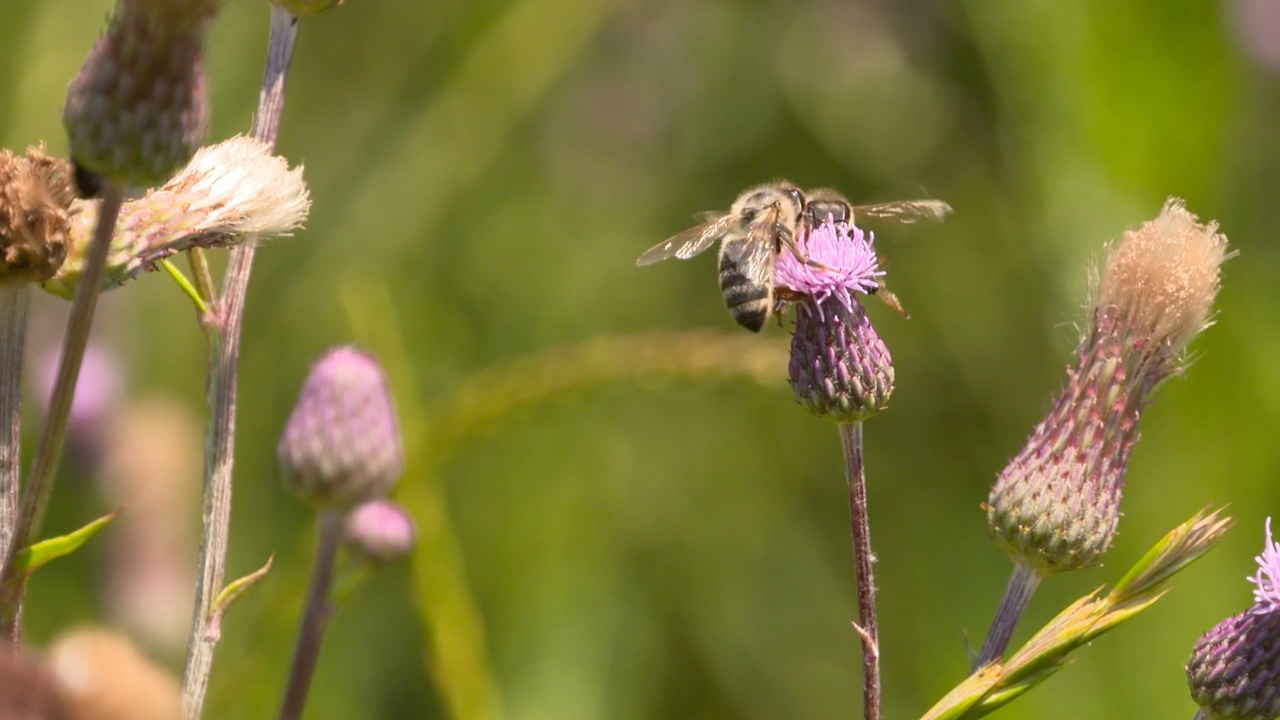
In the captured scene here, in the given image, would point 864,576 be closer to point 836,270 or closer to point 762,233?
point 836,270

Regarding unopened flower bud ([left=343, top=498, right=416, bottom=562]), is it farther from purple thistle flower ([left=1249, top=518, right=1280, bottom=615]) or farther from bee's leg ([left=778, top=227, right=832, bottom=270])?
purple thistle flower ([left=1249, top=518, right=1280, bottom=615])

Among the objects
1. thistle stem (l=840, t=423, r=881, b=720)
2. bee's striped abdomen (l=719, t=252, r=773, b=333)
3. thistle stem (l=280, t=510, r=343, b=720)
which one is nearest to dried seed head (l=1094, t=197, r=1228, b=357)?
thistle stem (l=840, t=423, r=881, b=720)

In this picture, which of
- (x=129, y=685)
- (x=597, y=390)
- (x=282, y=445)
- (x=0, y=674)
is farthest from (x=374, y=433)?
(x=597, y=390)

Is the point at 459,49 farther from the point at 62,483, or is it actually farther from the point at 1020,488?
the point at 1020,488

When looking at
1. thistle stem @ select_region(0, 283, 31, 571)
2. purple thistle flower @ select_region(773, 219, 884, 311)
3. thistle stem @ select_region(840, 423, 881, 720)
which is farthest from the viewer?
purple thistle flower @ select_region(773, 219, 884, 311)

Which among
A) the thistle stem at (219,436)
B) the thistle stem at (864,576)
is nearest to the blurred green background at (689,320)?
the thistle stem at (864,576)

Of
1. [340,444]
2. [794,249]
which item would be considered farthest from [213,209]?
[794,249]
